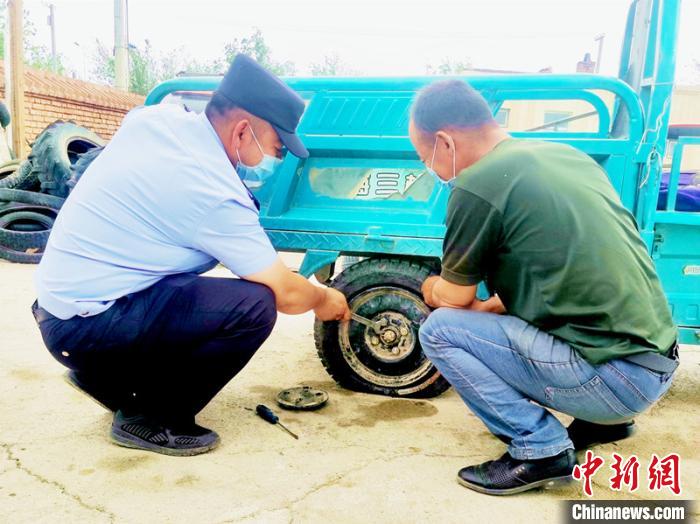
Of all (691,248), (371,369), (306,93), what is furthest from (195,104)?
(691,248)

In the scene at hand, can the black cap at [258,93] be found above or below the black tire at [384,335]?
above

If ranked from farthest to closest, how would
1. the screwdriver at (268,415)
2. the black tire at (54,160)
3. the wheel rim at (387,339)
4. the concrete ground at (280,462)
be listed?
the black tire at (54,160) < the wheel rim at (387,339) < the screwdriver at (268,415) < the concrete ground at (280,462)

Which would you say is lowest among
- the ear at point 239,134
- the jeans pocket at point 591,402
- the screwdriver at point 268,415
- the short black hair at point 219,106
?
the screwdriver at point 268,415

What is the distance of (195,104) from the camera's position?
8477 mm

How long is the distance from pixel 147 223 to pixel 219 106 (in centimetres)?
54

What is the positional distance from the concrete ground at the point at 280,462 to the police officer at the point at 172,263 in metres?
0.21

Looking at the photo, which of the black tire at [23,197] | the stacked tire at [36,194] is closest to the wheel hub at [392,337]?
the stacked tire at [36,194]

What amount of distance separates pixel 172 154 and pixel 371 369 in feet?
4.83

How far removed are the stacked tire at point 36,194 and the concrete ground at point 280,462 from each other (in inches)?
152

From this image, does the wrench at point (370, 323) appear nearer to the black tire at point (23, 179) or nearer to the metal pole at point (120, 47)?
the black tire at point (23, 179)

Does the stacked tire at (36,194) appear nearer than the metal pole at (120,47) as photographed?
Yes

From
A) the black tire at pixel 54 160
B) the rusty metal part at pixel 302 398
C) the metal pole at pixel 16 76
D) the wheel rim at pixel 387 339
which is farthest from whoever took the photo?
the metal pole at pixel 16 76

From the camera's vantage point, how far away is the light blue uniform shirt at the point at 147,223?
2.00 metres

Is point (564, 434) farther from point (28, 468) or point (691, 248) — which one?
point (28, 468)
